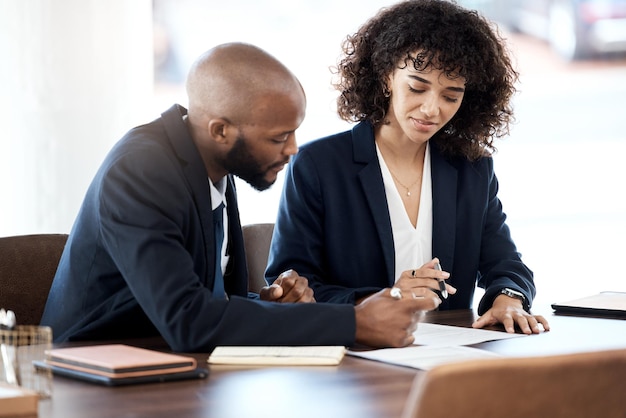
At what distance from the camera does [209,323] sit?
1.81 meters

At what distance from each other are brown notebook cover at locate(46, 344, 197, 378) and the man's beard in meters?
0.53

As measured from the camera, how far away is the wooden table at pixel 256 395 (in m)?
1.38

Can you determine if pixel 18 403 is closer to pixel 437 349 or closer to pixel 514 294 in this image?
pixel 437 349

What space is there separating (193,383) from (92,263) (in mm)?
565

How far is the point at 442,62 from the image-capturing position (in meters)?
2.62

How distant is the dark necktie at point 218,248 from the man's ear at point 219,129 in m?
0.19

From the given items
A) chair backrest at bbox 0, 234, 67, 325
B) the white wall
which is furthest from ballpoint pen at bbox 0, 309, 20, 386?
the white wall

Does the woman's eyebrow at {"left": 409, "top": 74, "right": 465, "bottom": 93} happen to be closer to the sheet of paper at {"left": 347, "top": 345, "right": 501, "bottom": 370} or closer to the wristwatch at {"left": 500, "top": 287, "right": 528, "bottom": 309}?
the wristwatch at {"left": 500, "top": 287, "right": 528, "bottom": 309}

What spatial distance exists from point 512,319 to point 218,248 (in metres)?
0.68

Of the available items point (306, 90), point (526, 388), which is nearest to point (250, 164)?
point (526, 388)

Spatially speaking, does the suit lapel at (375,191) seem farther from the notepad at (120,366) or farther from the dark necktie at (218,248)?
the notepad at (120,366)

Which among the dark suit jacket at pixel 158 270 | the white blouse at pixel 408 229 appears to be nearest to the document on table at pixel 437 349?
the dark suit jacket at pixel 158 270

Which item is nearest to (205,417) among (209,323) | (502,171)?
(209,323)

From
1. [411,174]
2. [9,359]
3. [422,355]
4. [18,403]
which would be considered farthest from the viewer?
[411,174]
